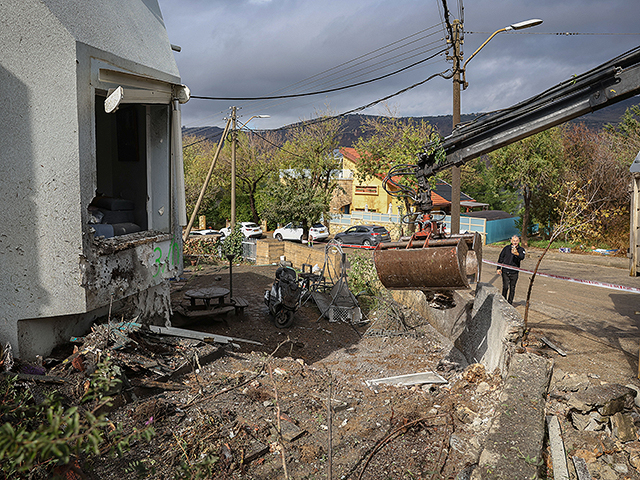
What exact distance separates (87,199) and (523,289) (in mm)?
12142

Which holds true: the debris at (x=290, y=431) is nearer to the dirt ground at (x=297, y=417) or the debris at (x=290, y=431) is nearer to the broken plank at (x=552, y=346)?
the dirt ground at (x=297, y=417)

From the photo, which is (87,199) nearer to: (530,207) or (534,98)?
(534,98)

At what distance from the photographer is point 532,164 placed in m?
23.6

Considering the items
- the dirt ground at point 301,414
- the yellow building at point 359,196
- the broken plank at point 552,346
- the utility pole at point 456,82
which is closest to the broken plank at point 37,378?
the dirt ground at point 301,414

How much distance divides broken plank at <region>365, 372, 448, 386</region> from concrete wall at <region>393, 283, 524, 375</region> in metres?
0.81

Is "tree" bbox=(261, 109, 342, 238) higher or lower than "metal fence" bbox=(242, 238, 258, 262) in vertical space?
higher

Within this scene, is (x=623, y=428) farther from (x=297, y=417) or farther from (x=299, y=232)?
(x=299, y=232)

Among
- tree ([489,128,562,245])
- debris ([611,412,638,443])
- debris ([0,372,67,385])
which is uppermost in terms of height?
tree ([489,128,562,245])

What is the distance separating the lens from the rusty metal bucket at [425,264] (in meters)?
5.24

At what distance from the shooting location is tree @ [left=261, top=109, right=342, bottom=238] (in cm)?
2520

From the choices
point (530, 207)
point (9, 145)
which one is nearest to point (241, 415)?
point (9, 145)

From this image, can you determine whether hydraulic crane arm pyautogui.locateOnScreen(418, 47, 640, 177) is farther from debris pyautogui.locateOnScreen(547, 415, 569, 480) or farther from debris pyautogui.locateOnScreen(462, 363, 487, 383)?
debris pyautogui.locateOnScreen(547, 415, 569, 480)

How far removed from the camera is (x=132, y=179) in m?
8.36

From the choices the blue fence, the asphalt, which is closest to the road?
the asphalt
